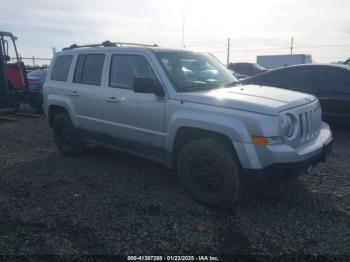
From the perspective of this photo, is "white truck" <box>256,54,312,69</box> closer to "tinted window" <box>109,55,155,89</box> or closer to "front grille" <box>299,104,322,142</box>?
"front grille" <box>299,104,322,142</box>

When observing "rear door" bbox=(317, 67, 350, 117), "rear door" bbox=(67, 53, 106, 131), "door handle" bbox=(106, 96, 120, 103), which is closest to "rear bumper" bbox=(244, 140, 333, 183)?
"door handle" bbox=(106, 96, 120, 103)

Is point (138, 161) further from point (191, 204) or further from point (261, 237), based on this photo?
point (261, 237)

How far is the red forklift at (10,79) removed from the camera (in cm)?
1085

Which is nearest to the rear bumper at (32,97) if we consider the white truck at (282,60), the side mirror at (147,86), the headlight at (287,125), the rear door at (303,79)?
the rear door at (303,79)

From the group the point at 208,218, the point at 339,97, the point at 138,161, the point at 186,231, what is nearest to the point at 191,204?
the point at 208,218

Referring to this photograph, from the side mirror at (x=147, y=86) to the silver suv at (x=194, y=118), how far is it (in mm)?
13

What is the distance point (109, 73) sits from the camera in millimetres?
5059

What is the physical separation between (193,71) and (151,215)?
80.0 inches

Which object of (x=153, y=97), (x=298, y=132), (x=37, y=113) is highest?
(x=153, y=97)

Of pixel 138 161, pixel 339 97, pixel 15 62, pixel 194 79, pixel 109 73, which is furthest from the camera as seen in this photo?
pixel 15 62

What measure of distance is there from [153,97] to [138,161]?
1860 millimetres

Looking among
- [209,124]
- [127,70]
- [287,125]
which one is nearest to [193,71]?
[127,70]

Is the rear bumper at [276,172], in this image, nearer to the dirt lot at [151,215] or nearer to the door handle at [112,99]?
the dirt lot at [151,215]

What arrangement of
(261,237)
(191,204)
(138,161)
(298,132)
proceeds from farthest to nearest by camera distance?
1. (138,161)
2. (191,204)
3. (298,132)
4. (261,237)
